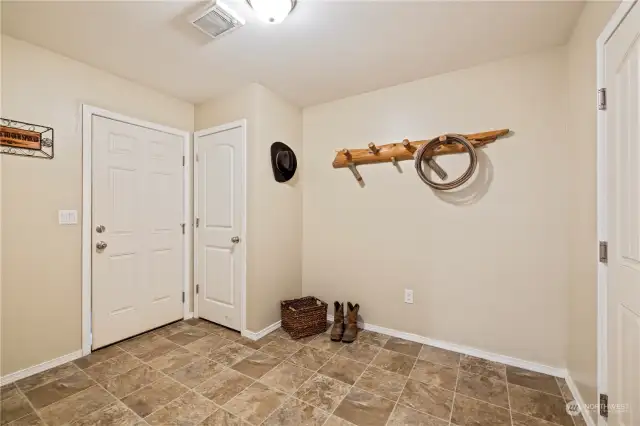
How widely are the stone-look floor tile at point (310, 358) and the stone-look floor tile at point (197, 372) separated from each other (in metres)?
0.56

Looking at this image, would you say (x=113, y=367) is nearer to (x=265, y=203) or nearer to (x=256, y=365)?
(x=256, y=365)

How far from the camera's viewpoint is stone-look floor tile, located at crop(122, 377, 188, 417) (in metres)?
1.58

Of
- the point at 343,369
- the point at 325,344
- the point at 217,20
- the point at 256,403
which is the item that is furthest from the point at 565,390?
the point at 217,20

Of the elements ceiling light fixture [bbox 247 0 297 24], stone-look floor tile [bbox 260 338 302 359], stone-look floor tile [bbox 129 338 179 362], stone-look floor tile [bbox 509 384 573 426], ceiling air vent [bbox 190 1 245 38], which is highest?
ceiling air vent [bbox 190 1 245 38]

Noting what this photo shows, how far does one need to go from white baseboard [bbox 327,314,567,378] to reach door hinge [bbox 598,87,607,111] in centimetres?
172

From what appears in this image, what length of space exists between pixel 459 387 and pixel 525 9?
2370 millimetres

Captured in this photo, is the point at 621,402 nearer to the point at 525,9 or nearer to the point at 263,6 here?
the point at 525,9

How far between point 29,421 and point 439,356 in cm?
264

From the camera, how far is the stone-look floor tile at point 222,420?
4.81 ft

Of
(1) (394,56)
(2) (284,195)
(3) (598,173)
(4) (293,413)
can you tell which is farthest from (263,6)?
(4) (293,413)

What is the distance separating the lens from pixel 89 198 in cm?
220

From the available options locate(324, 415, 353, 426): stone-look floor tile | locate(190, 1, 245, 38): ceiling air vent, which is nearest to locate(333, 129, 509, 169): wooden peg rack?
locate(190, 1, 245, 38): ceiling air vent

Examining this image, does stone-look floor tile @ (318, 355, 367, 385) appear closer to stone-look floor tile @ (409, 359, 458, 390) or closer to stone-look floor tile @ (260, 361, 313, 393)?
stone-look floor tile @ (260, 361, 313, 393)

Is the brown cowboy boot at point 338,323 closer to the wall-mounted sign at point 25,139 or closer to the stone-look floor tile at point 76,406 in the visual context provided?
the stone-look floor tile at point 76,406
